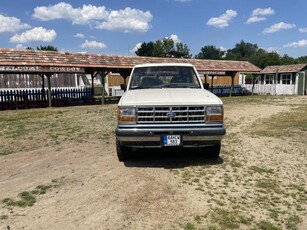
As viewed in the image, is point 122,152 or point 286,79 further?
point 286,79

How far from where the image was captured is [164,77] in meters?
6.78

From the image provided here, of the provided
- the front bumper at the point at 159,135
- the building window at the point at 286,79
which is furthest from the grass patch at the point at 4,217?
the building window at the point at 286,79

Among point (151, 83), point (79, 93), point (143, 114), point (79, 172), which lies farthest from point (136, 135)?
point (79, 93)

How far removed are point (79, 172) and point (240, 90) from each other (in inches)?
1301

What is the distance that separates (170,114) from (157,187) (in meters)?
1.31

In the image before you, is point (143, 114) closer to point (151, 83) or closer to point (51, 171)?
point (151, 83)

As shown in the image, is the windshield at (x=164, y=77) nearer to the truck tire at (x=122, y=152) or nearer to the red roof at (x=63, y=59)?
the truck tire at (x=122, y=152)

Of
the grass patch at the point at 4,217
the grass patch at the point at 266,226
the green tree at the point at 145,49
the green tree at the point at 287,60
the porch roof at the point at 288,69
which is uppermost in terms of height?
the green tree at the point at 145,49

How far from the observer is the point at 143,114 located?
17.2 ft

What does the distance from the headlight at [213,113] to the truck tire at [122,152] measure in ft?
5.70

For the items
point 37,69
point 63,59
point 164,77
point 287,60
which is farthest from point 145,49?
point 164,77

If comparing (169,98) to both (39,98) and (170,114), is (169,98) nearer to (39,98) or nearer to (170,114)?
(170,114)

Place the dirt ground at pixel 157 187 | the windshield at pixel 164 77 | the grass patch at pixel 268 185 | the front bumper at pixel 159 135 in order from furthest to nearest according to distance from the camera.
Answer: the windshield at pixel 164 77 < the front bumper at pixel 159 135 < the grass patch at pixel 268 185 < the dirt ground at pixel 157 187

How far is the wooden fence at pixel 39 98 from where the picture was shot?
66.9 feet
